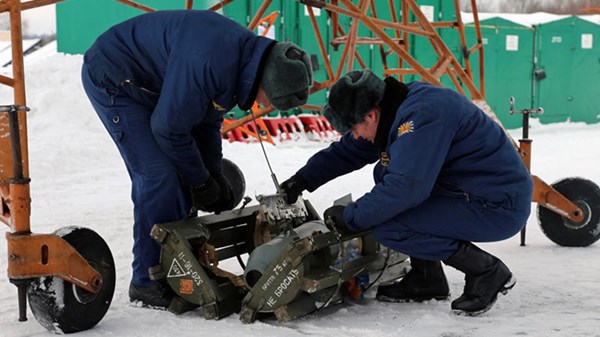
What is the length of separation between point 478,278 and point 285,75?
1.21 m

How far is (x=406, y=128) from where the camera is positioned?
9.52 feet

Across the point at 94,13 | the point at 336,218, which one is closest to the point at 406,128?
the point at 336,218

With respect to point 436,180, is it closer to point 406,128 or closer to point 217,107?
point 406,128

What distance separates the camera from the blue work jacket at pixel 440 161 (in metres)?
2.88

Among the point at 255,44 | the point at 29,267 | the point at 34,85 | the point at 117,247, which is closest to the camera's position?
the point at 29,267

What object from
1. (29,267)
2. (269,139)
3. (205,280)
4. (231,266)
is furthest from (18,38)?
(269,139)

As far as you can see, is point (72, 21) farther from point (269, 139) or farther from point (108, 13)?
point (269, 139)

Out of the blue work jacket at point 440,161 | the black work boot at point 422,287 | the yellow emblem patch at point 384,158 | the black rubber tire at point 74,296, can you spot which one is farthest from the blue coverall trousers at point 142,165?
the black work boot at point 422,287

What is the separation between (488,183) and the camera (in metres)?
3.07

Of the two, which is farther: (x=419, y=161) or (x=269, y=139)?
(x=269, y=139)

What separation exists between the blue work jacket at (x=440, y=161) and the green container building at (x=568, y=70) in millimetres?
12404

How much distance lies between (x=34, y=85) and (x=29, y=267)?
827 cm

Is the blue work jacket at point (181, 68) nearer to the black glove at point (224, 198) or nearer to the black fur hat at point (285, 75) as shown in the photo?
the black fur hat at point (285, 75)

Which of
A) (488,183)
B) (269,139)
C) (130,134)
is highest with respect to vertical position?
(130,134)
